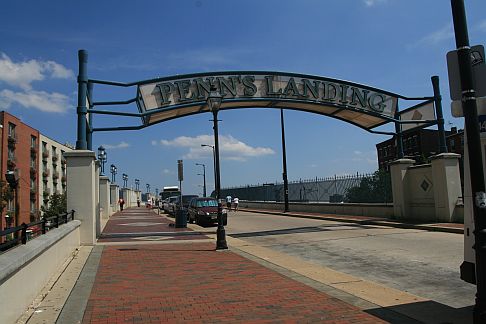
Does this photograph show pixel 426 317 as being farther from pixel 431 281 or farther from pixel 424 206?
pixel 424 206

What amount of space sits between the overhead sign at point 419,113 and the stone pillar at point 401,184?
1.79 meters

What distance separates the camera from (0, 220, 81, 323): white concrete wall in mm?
5238

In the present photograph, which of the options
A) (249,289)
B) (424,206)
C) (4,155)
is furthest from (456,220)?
(4,155)

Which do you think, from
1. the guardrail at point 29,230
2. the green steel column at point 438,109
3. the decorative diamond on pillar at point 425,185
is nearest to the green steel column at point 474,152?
the guardrail at point 29,230

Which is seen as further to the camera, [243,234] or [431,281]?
[243,234]

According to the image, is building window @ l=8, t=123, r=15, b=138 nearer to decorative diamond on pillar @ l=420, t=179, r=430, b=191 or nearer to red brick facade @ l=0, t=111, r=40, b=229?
red brick facade @ l=0, t=111, r=40, b=229

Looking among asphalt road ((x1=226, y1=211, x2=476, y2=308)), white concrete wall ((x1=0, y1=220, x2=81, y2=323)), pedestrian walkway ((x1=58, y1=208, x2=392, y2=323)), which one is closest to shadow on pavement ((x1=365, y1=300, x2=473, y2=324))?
pedestrian walkway ((x1=58, y1=208, x2=392, y2=323))

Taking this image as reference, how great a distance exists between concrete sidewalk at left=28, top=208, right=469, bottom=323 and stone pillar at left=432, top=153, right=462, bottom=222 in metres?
9.91

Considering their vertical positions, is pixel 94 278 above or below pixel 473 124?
below

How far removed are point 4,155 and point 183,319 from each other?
233ft

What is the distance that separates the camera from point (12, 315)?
5.54 m

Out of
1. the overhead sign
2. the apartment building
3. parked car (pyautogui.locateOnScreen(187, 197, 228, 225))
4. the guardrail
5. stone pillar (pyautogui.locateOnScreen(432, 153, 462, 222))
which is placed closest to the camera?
the guardrail

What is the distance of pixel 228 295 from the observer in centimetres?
751

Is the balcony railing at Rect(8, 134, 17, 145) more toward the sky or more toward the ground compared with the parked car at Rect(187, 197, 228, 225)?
more toward the sky
